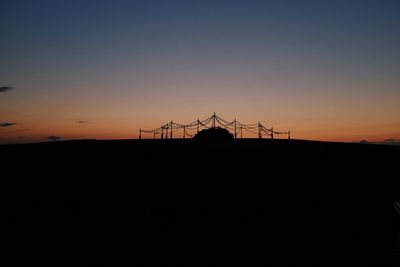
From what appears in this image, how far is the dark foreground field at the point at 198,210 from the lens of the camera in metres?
5.24

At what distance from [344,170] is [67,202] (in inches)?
394

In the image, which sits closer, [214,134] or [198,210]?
[198,210]

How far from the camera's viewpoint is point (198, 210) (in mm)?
6645


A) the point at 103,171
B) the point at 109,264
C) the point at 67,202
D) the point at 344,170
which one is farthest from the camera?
the point at 344,170

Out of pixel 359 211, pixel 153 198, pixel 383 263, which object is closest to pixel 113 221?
pixel 153 198

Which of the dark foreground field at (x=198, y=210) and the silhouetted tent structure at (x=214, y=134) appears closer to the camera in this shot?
the dark foreground field at (x=198, y=210)

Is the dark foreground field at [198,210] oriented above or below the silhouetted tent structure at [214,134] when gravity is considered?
below

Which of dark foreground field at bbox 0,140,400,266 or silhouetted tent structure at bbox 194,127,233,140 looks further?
silhouetted tent structure at bbox 194,127,233,140

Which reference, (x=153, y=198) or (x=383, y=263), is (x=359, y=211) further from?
(x=153, y=198)

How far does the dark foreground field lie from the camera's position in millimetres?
5242

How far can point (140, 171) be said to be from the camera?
913cm

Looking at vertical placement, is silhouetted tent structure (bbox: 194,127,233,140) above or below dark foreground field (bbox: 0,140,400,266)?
above

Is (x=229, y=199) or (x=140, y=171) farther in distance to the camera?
(x=140, y=171)

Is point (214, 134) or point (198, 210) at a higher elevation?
point (214, 134)
